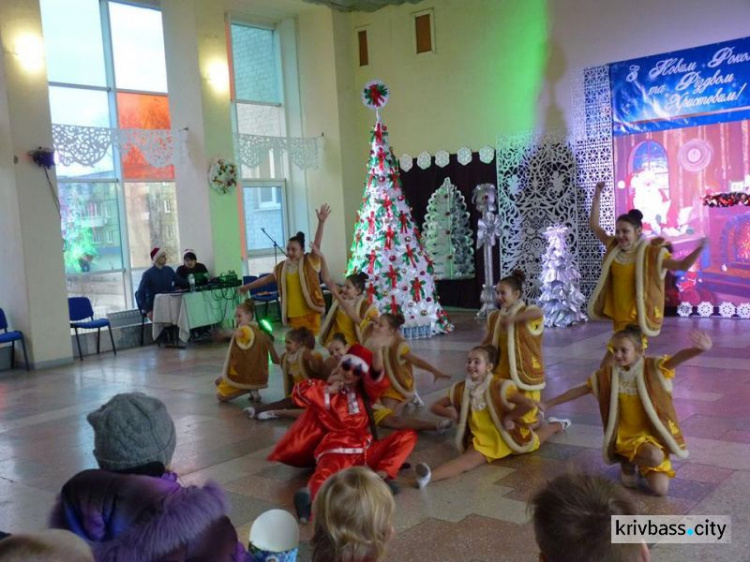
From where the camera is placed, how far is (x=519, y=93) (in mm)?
10914

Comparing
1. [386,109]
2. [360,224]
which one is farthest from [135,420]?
[386,109]

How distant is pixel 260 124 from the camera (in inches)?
515

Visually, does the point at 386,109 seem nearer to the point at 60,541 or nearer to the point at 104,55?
the point at 104,55

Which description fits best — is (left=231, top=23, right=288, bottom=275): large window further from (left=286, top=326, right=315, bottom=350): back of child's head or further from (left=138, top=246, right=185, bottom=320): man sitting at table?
(left=286, top=326, right=315, bottom=350): back of child's head

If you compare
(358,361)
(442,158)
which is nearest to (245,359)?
(358,361)

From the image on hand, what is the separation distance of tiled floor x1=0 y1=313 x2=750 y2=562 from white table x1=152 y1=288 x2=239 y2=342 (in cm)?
130

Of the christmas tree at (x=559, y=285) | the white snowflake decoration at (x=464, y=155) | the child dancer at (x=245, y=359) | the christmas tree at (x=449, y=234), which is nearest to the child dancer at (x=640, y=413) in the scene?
the child dancer at (x=245, y=359)

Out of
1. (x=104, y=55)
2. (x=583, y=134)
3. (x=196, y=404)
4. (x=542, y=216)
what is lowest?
(x=196, y=404)

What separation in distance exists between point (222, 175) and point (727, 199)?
22.2 ft

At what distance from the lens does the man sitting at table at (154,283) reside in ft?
33.9

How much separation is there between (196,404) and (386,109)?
7.28 m

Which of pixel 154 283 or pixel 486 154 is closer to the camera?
pixel 154 283

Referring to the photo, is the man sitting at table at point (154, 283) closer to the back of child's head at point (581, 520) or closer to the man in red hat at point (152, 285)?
the man in red hat at point (152, 285)

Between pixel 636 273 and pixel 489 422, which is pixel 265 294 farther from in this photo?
pixel 489 422
